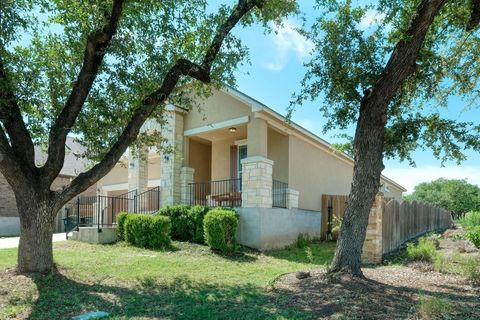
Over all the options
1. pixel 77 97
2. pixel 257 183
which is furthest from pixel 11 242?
pixel 77 97

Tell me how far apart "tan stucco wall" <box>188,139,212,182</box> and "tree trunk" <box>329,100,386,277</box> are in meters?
10.3

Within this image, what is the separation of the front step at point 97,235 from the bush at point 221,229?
4.11 metres

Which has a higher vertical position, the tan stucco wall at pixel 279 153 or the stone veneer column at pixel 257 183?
the tan stucco wall at pixel 279 153

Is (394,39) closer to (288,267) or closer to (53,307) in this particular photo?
(288,267)

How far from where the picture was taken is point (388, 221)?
468 inches

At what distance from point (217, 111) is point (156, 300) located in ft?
30.2

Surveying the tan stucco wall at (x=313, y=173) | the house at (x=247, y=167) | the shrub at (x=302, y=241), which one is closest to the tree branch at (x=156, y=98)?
the house at (x=247, y=167)

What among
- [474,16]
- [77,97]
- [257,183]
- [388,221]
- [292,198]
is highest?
[474,16]

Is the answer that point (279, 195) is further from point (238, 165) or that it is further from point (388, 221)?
point (388, 221)

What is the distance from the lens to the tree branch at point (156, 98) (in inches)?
299

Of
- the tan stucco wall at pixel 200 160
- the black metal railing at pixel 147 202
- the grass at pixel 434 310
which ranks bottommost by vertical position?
the grass at pixel 434 310

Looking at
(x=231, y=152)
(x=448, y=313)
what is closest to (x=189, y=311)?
(x=448, y=313)

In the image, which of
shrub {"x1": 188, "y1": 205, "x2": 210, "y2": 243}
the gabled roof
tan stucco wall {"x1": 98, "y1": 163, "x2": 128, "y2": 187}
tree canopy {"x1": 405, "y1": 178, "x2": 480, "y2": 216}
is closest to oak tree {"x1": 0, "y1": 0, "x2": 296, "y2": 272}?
the gabled roof

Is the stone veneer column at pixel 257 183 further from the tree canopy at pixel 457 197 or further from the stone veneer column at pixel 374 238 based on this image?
the tree canopy at pixel 457 197
